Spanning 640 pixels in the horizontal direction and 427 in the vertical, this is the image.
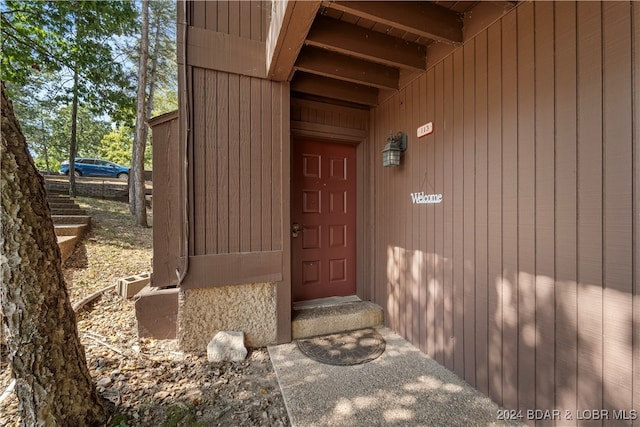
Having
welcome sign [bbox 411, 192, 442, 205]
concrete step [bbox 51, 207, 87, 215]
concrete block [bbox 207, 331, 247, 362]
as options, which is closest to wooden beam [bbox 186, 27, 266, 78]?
welcome sign [bbox 411, 192, 442, 205]

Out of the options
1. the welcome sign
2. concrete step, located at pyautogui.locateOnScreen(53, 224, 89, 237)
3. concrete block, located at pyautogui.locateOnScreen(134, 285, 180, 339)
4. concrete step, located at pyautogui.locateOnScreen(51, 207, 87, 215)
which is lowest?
concrete block, located at pyautogui.locateOnScreen(134, 285, 180, 339)

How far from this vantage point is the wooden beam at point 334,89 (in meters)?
2.70

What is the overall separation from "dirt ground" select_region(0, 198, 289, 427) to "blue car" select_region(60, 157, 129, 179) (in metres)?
10.2

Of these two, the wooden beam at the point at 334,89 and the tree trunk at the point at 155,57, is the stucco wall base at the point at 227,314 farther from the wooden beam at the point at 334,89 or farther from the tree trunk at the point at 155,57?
the tree trunk at the point at 155,57

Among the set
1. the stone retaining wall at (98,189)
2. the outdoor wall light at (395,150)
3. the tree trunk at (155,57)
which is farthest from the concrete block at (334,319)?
the stone retaining wall at (98,189)

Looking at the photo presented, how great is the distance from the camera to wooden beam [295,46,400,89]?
2.31m

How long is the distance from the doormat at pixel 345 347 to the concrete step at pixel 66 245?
3.84 meters

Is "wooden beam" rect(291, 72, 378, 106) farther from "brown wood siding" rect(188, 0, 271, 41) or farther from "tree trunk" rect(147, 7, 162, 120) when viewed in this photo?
"tree trunk" rect(147, 7, 162, 120)

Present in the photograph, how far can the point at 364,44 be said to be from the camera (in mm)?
2123

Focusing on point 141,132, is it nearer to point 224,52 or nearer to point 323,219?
point 224,52

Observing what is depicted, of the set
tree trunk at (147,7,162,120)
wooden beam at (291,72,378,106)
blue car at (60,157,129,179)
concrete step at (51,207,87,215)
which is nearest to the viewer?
wooden beam at (291,72,378,106)

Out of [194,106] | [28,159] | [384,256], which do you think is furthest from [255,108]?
[384,256]

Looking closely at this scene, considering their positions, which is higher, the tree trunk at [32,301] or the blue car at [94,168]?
the blue car at [94,168]

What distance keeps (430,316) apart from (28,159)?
9.43 ft
